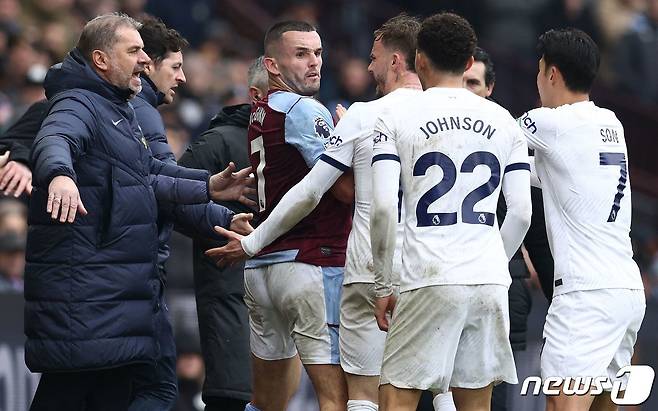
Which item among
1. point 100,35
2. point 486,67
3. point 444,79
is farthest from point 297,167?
point 486,67

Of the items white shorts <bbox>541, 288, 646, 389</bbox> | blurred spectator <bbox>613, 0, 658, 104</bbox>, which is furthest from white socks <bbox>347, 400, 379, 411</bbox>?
blurred spectator <bbox>613, 0, 658, 104</bbox>

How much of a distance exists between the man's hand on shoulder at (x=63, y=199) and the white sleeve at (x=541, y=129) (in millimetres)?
2347

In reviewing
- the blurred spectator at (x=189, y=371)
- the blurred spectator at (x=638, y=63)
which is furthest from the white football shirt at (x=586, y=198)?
the blurred spectator at (x=638, y=63)

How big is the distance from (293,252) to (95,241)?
1036 mm

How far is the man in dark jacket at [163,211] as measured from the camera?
817 centimetres

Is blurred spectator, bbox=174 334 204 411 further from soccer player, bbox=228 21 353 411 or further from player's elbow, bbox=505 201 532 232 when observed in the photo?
player's elbow, bbox=505 201 532 232

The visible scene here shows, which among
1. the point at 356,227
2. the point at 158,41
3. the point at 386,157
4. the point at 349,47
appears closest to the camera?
the point at 386,157

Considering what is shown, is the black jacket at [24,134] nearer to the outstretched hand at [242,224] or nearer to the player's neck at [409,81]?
the outstretched hand at [242,224]

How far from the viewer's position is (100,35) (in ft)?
24.5

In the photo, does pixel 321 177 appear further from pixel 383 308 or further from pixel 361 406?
pixel 361 406

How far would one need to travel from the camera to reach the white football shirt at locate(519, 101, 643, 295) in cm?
744

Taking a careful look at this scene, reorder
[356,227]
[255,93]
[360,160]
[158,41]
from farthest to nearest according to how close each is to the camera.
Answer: [255,93] → [158,41] → [356,227] → [360,160]

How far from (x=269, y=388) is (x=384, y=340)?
864mm

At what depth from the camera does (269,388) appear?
793 centimetres
